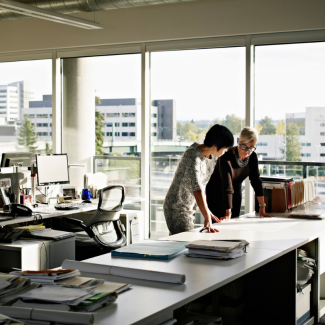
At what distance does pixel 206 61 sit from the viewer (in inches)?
229

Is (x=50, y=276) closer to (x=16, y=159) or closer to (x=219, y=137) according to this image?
(x=219, y=137)

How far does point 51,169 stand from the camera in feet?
→ 17.2

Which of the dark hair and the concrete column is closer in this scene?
the dark hair

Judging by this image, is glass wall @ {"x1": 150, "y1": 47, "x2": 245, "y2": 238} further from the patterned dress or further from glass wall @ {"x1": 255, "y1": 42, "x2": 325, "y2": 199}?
the patterned dress

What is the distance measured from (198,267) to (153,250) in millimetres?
344

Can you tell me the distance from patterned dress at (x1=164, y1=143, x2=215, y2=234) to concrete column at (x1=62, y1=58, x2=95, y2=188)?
10.9 feet

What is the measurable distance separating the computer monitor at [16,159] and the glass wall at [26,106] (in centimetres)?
117

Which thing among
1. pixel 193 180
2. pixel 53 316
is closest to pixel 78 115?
pixel 193 180

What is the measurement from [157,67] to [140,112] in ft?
2.23

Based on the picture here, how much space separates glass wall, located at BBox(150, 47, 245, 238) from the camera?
5695 mm

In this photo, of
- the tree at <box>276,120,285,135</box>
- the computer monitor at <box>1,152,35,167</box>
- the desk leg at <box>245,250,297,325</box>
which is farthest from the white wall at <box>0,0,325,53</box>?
the desk leg at <box>245,250,297,325</box>

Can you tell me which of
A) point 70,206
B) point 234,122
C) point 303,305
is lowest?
point 303,305

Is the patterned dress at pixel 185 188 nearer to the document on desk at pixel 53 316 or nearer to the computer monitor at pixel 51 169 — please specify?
the document on desk at pixel 53 316

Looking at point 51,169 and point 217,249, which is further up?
point 51,169
